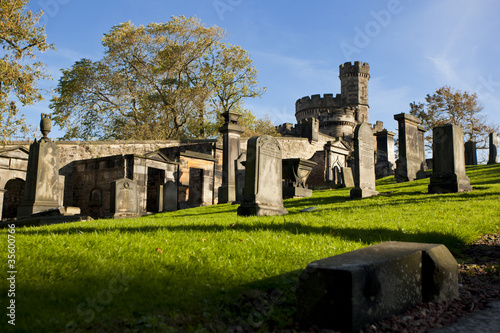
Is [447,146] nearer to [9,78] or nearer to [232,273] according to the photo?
[232,273]

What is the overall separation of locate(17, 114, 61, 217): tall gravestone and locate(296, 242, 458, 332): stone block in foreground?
12.3 m

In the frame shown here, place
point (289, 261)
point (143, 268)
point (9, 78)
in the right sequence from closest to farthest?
point (143, 268), point (289, 261), point (9, 78)

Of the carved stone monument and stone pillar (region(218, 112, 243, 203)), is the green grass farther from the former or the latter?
stone pillar (region(218, 112, 243, 203))

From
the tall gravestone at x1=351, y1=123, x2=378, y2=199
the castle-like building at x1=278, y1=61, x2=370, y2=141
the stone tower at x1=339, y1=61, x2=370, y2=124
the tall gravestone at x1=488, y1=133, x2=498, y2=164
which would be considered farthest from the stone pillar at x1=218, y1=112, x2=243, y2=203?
the stone tower at x1=339, y1=61, x2=370, y2=124

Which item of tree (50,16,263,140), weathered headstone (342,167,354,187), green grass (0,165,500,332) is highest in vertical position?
tree (50,16,263,140)

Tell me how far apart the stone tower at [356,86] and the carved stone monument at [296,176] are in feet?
141

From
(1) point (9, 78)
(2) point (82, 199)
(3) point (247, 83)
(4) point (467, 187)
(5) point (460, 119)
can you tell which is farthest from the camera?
(5) point (460, 119)

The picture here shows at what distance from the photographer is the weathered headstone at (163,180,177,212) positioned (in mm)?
18062

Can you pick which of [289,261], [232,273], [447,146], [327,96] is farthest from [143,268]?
[327,96]

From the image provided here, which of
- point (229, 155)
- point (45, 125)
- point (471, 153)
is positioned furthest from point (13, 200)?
point (471, 153)

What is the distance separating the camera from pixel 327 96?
5731 centimetres

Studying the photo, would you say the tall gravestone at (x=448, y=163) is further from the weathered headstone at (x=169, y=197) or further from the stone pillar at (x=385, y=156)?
the stone pillar at (x=385, y=156)

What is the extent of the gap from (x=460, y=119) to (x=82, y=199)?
39.5 metres

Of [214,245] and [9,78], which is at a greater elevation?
[9,78]
